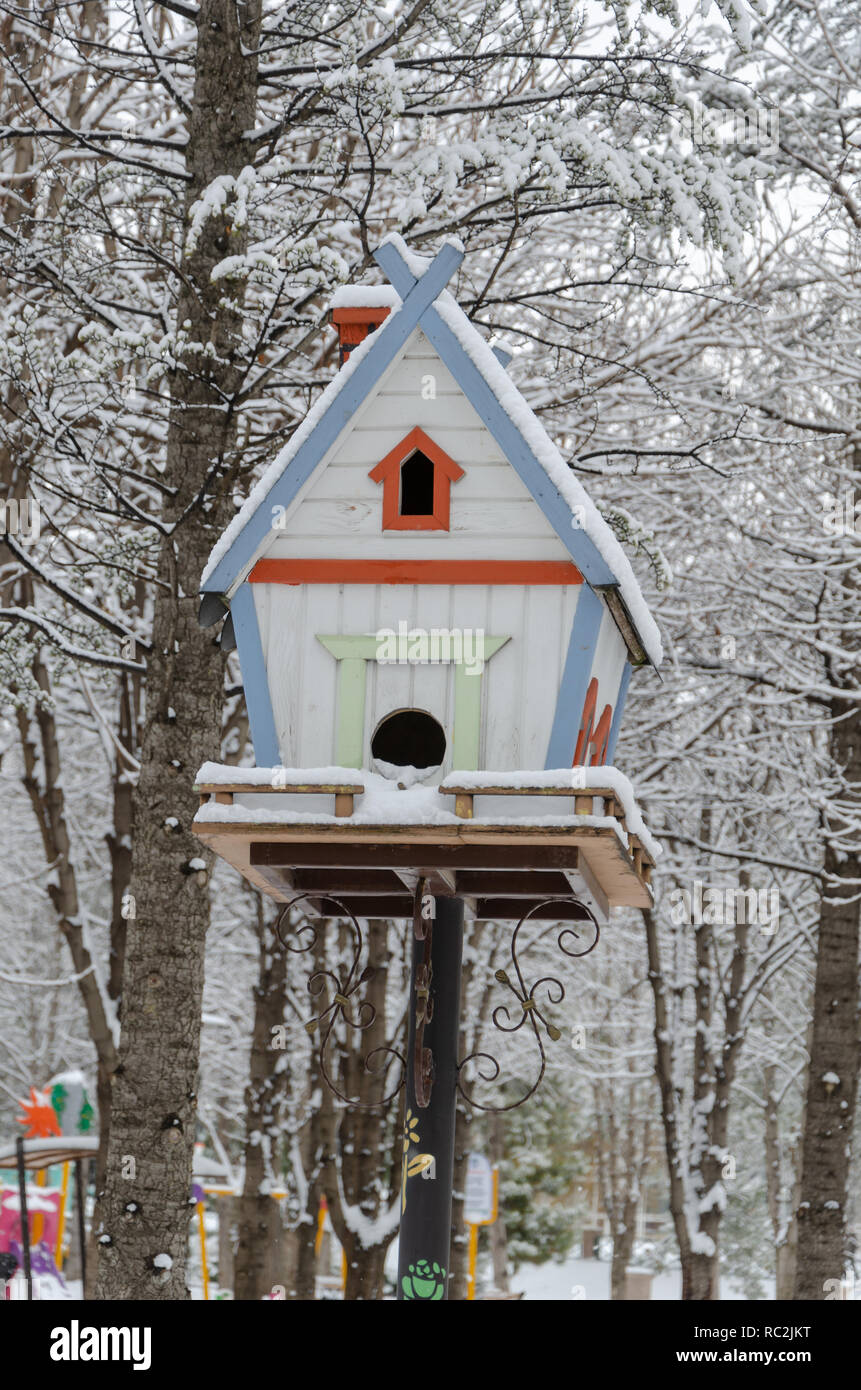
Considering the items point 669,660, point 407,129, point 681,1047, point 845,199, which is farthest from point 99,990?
point 681,1047

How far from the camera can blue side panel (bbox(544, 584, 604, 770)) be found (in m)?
3.72

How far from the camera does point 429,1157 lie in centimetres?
414

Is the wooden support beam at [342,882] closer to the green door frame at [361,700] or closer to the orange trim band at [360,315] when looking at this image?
the green door frame at [361,700]

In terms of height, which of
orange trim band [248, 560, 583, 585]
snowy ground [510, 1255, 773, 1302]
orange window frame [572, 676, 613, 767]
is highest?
orange trim band [248, 560, 583, 585]

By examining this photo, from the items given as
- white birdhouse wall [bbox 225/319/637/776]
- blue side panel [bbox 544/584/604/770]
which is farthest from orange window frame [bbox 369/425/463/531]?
blue side panel [bbox 544/584/604/770]

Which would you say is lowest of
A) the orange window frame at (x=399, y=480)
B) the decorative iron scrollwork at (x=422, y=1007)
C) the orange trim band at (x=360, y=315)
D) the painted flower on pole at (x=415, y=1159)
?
the painted flower on pole at (x=415, y=1159)

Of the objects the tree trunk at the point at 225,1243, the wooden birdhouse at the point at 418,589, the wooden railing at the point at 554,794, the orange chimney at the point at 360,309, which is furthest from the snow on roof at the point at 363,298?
the tree trunk at the point at 225,1243

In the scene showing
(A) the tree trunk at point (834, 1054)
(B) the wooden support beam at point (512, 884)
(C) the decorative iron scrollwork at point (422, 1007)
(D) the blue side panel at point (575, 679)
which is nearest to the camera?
(D) the blue side panel at point (575, 679)

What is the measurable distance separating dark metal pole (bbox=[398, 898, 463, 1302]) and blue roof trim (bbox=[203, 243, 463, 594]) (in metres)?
1.12

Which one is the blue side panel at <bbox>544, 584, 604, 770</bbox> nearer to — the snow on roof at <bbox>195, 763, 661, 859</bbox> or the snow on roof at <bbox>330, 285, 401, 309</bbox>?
the snow on roof at <bbox>195, 763, 661, 859</bbox>

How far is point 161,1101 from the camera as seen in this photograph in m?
→ 5.56

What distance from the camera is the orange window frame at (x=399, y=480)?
3.85m

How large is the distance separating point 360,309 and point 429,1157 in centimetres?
234

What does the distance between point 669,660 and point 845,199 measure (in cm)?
326
